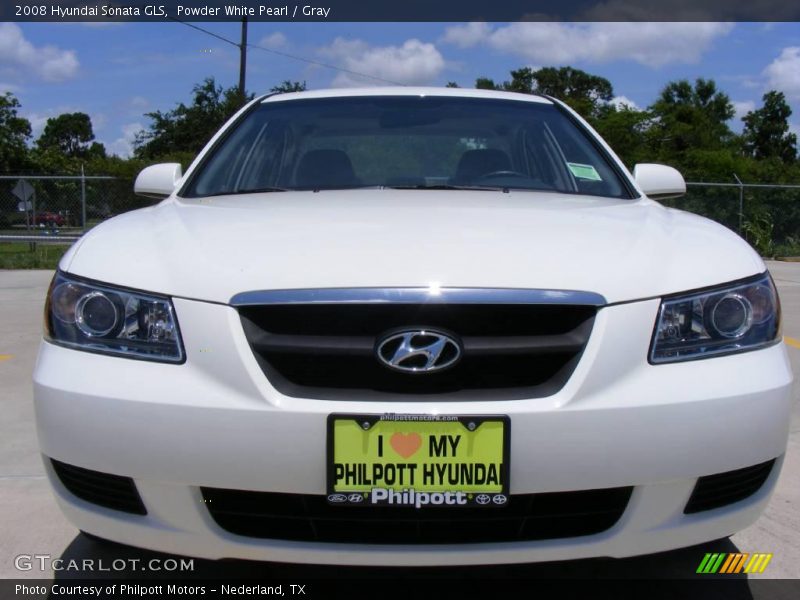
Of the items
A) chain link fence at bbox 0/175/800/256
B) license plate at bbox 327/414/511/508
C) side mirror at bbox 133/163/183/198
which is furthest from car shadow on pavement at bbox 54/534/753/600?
chain link fence at bbox 0/175/800/256

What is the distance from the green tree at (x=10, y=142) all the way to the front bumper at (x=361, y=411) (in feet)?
139

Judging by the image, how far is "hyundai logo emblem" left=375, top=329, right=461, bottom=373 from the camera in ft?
5.65

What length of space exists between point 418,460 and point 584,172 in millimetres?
1678

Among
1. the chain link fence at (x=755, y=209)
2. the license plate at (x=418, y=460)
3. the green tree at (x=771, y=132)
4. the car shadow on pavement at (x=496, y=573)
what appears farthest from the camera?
the green tree at (x=771, y=132)

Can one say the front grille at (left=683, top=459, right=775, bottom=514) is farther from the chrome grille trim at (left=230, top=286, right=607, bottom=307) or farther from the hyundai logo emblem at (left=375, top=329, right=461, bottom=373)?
the hyundai logo emblem at (left=375, top=329, right=461, bottom=373)

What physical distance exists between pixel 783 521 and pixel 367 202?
170 centimetres

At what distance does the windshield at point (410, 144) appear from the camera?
2984 mm

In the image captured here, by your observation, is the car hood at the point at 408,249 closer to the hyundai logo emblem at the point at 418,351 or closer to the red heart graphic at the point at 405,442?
the hyundai logo emblem at the point at 418,351

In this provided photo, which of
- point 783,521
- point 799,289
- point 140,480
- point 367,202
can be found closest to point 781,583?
point 783,521

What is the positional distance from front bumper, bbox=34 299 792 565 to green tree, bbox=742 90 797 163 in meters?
63.3

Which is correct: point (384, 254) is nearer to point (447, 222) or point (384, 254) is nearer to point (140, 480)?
point (447, 222)

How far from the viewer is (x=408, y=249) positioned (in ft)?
6.12

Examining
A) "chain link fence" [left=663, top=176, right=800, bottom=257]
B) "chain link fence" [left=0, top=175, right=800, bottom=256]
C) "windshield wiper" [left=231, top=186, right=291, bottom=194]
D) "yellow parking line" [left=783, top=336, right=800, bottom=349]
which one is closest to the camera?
"windshield wiper" [left=231, top=186, right=291, bottom=194]

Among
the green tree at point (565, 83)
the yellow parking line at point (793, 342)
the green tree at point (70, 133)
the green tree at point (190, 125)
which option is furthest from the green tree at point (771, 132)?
the green tree at point (70, 133)
